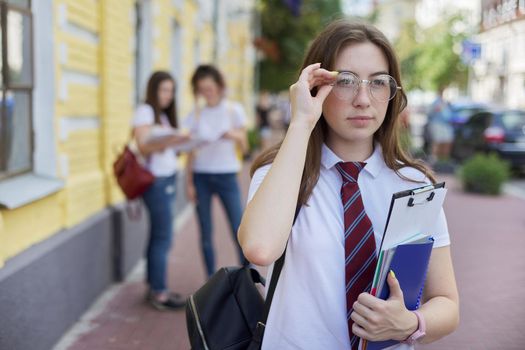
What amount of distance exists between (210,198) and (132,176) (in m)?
0.86

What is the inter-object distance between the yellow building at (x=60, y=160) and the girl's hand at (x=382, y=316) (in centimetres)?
241

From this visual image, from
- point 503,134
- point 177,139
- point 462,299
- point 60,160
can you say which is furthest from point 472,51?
point 60,160

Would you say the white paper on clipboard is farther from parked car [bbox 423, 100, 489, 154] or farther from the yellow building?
parked car [bbox 423, 100, 489, 154]

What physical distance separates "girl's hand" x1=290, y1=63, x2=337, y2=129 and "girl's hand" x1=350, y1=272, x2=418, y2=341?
0.47m

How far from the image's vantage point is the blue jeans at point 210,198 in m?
5.72

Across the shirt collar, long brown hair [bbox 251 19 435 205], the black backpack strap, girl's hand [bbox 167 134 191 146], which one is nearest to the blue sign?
girl's hand [bbox 167 134 191 146]

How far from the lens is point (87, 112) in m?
5.79

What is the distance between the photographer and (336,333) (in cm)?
184

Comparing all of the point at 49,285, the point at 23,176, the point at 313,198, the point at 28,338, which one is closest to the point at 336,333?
the point at 313,198

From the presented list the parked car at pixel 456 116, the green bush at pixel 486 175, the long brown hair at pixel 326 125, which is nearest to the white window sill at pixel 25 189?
the long brown hair at pixel 326 125

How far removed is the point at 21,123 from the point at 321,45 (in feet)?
10.3

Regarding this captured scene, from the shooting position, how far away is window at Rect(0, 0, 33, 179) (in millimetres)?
4172

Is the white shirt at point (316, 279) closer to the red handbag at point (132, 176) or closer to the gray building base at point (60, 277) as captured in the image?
the gray building base at point (60, 277)

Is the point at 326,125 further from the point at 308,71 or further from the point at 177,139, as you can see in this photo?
the point at 177,139
